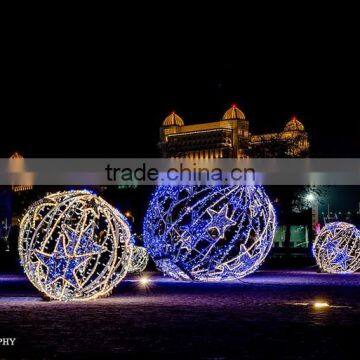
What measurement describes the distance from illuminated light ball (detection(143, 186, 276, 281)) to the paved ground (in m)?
3.21

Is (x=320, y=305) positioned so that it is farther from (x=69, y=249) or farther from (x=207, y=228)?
(x=207, y=228)

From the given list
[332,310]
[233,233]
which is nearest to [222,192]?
[233,233]

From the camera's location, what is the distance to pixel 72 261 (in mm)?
15398

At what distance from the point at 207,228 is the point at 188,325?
9896 millimetres

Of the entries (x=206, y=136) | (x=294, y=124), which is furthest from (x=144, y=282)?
(x=206, y=136)

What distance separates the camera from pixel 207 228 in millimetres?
20797

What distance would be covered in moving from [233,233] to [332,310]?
30.5 ft

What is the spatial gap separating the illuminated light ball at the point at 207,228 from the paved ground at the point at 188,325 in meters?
3.21

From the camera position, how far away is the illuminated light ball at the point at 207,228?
20859 millimetres

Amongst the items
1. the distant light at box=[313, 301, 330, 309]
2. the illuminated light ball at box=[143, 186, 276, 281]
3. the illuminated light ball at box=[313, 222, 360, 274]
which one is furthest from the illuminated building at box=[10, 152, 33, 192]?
the distant light at box=[313, 301, 330, 309]

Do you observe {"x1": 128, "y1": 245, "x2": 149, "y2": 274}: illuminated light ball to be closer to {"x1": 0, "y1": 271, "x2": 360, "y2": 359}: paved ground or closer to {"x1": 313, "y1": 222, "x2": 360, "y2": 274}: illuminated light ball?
{"x1": 313, "y1": 222, "x2": 360, "y2": 274}: illuminated light ball

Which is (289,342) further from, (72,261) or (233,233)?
(233,233)

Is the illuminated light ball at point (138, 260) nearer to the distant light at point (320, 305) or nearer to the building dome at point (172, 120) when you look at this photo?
the distant light at point (320, 305)

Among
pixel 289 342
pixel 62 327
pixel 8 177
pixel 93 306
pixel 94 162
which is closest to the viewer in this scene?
pixel 289 342
